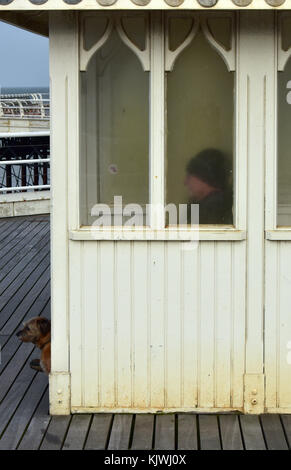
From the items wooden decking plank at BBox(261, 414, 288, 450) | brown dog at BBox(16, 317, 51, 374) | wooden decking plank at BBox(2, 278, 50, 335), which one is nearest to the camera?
wooden decking plank at BBox(261, 414, 288, 450)

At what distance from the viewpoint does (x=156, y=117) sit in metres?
4.79

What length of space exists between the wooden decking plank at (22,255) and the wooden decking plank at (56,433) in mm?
4156

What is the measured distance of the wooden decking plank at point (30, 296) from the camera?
23.8ft

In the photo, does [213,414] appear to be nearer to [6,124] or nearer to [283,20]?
[283,20]

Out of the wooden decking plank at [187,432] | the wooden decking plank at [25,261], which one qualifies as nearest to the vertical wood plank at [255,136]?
the wooden decking plank at [187,432]

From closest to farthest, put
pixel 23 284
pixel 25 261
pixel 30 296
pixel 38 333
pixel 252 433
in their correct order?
pixel 252 433, pixel 38 333, pixel 30 296, pixel 23 284, pixel 25 261

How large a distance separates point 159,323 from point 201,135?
1073mm

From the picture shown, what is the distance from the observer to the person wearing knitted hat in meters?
4.85

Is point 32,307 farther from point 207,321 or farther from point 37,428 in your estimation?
point 207,321

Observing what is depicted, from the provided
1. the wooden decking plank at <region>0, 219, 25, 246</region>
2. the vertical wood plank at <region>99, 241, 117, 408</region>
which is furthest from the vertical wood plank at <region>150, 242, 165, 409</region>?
the wooden decking plank at <region>0, 219, 25, 246</region>

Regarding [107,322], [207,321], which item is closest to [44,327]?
[107,322]

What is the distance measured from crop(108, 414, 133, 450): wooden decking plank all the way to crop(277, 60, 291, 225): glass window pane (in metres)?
1.39

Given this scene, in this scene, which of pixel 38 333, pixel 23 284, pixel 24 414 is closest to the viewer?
pixel 24 414

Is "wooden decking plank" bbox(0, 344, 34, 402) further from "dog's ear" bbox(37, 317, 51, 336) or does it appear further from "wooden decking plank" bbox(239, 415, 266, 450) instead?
"wooden decking plank" bbox(239, 415, 266, 450)
